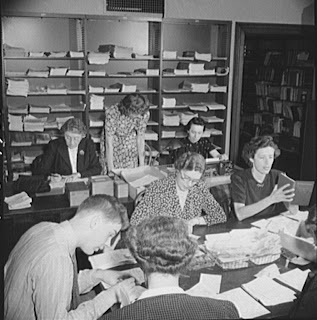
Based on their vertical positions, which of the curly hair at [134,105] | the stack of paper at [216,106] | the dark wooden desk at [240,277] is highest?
the curly hair at [134,105]

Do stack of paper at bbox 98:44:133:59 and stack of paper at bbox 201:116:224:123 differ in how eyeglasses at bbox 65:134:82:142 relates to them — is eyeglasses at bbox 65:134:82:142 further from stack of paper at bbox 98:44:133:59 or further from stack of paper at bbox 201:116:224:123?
stack of paper at bbox 201:116:224:123

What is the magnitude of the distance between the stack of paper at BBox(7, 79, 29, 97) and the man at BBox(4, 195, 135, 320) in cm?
257

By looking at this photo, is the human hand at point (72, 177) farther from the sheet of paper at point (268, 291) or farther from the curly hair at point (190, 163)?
the sheet of paper at point (268, 291)

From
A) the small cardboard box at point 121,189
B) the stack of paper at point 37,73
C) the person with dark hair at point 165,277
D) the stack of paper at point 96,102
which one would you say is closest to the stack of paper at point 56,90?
the stack of paper at point 37,73

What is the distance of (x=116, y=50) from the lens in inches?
160

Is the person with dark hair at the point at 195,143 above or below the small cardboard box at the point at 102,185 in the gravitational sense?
above

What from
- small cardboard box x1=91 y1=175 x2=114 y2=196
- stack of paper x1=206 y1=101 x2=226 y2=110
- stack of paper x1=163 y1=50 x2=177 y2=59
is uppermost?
stack of paper x1=163 y1=50 x2=177 y2=59

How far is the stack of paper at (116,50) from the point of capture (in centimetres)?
407

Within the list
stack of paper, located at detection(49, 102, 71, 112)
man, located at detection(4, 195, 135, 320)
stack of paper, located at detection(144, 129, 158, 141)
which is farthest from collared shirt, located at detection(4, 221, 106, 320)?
stack of paper, located at detection(144, 129, 158, 141)

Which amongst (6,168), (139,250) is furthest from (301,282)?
(6,168)

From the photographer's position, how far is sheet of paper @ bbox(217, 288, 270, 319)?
158 cm

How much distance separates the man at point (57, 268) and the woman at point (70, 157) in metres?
1.43

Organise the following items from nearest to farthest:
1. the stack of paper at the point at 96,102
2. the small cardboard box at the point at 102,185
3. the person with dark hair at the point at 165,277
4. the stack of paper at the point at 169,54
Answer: the person with dark hair at the point at 165,277 < the small cardboard box at the point at 102,185 < the stack of paper at the point at 96,102 < the stack of paper at the point at 169,54

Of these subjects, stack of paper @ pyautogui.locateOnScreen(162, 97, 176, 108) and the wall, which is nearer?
the wall
